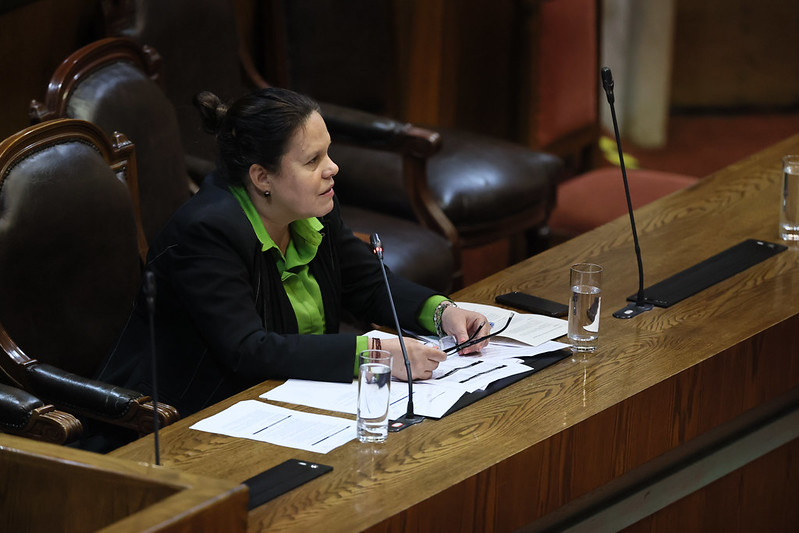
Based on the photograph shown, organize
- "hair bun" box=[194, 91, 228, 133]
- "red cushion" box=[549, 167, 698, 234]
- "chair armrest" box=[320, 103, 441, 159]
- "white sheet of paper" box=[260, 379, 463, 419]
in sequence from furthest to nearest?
"red cushion" box=[549, 167, 698, 234], "chair armrest" box=[320, 103, 441, 159], "hair bun" box=[194, 91, 228, 133], "white sheet of paper" box=[260, 379, 463, 419]

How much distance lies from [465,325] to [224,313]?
17.2 inches

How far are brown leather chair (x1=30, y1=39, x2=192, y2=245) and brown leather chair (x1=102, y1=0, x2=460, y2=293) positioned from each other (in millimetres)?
141

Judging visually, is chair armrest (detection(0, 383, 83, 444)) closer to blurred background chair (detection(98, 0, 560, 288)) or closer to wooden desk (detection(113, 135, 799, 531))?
wooden desk (detection(113, 135, 799, 531))

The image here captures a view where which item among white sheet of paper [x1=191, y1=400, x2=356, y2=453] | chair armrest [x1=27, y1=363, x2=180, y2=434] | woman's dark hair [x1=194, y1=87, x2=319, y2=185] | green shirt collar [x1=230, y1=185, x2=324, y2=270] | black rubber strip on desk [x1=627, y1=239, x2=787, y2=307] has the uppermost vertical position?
woman's dark hair [x1=194, y1=87, x2=319, y2=185]

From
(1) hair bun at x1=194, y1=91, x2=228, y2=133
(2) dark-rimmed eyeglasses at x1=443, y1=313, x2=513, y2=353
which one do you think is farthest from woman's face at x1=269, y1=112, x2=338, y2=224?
(2) dark-rimmed eyeglasses at x1=443, y1=313, x2=513, y2=353

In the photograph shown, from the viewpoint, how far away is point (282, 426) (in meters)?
1.84

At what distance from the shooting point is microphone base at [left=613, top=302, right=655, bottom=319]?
2307 mm

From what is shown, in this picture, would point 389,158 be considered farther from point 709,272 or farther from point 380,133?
point 709,272

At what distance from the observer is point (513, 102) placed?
461 cm

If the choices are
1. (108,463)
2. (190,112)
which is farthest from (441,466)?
(190,112)

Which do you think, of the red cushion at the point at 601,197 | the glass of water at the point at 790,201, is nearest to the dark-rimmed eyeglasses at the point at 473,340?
the glass of water at the point at 790,201

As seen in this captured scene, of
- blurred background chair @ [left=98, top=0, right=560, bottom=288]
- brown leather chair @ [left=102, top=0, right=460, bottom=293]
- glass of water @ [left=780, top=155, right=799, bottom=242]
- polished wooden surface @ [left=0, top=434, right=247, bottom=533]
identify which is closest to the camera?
polished wooden surface @ [left=0, top=434, right=247, bottom=533]

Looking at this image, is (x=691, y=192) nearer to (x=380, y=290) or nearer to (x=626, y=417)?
(x=380, y=290)

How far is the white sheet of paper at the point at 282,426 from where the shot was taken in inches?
70.1
